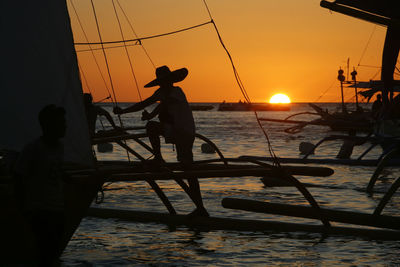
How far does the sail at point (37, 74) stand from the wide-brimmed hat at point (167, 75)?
2.63 metres

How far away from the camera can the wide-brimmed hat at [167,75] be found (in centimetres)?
960

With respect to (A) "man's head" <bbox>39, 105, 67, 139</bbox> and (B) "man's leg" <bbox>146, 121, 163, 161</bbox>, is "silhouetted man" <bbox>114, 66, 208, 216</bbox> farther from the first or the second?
(A) "man's head" <bbox>39, 105, 67, 139</bbox>

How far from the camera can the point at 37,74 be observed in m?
7.22

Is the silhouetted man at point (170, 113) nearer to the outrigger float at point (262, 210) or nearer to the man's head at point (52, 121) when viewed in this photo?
the outrigger float at point (262, 210)

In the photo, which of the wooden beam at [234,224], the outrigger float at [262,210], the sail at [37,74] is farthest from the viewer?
the wooden beam at [234,224]

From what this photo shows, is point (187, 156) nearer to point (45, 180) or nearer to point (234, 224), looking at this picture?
point (234, 224)

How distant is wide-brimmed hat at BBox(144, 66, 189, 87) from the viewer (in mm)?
9602

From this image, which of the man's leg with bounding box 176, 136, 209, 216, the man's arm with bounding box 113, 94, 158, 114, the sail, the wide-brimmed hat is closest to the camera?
the sail

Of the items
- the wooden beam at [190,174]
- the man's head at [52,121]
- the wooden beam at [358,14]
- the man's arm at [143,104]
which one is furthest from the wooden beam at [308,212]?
the wooden beam at [358,14]

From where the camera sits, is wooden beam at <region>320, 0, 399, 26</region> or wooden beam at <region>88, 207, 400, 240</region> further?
wooden beam at <region>320, 0, 399, 26</region>

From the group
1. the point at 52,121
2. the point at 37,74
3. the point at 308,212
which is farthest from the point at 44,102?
the point at 308,212

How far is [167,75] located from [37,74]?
272cm

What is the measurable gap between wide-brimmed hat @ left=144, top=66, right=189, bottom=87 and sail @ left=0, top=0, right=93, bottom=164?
8.62 ft

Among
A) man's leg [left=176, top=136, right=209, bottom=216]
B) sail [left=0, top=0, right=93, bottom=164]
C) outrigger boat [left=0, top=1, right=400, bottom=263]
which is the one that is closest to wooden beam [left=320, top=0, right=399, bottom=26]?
man's leg [left=176, top=136, right=209, bottom=216]
